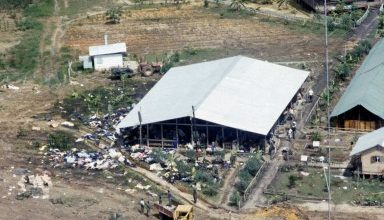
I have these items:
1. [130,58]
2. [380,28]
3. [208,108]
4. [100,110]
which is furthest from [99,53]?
[380,28]

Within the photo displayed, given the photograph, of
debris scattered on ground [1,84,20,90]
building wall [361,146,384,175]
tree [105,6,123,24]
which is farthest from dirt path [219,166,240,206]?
tree [105,6,123,24]

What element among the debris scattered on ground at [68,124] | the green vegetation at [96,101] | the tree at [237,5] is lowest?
the debris scattered on ground at [68,124]

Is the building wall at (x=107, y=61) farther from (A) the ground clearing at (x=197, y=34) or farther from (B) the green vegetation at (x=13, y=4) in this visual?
(B) the green vegetation at (x=13, y=4)

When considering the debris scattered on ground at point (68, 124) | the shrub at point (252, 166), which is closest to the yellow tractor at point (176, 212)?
the shrub at point (252, 166)

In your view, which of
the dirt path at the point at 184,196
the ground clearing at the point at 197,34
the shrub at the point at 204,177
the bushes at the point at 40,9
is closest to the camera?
the dirt path at the point at 184,196

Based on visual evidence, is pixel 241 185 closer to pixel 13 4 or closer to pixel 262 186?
pixel 262 186

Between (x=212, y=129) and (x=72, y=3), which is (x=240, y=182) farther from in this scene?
(x=72, y=3)

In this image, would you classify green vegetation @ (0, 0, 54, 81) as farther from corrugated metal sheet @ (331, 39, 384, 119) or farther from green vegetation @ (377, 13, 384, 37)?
green vegetation @ (377, 13, 384, 37)
